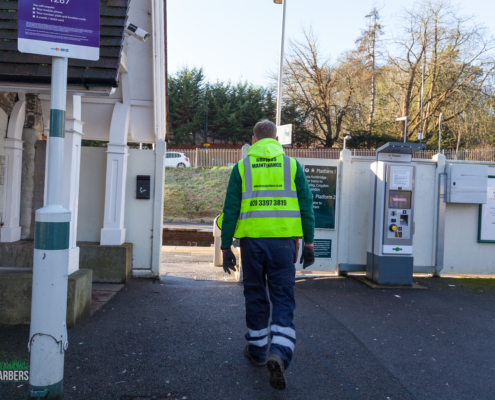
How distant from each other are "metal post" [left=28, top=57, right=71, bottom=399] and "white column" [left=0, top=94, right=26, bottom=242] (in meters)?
3.96

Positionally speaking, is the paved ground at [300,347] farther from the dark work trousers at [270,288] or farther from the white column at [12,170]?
the white column at [12,170]

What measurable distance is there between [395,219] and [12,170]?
5654 mm

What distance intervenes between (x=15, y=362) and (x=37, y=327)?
3.54 feet

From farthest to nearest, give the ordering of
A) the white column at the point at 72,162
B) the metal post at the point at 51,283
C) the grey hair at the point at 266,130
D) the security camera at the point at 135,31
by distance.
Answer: the security camera at the point at 135,31 < the white column at the point at 72,162 < the grey hair at the point at 266,130 < the metal post at the point at 51,283

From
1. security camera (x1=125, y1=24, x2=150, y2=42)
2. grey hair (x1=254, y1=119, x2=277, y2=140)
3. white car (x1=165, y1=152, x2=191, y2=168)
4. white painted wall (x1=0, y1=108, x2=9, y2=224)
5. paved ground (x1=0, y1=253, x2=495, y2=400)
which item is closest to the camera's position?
paved ground (x1=0, y1=253, x2=495, y2=400)

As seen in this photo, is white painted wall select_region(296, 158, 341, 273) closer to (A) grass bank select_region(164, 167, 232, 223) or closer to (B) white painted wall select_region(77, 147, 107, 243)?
(B) white painted wall select_region(77, 147, 107, 243)

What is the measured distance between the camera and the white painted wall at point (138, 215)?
261 inches

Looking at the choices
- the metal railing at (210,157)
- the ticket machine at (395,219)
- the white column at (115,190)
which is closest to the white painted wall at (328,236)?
the ticket machine at (395,219)

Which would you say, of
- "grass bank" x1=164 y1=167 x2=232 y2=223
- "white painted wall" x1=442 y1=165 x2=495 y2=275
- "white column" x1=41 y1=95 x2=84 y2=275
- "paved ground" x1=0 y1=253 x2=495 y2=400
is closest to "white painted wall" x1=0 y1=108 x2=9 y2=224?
"white column" x1=41 y1=95 x2=84 y2=275

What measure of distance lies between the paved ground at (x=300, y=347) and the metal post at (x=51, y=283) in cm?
36

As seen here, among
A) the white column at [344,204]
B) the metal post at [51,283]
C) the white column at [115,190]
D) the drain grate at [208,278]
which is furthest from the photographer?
the drain grate at [208,278]

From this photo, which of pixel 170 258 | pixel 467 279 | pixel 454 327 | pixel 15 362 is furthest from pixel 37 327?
pixel 170 258

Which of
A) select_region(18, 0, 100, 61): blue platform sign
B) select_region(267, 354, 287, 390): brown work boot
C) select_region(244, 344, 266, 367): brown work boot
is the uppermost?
select_region(18, 0, 100, 61): blue platform sign

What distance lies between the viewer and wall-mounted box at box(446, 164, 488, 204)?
7066 millimetres
